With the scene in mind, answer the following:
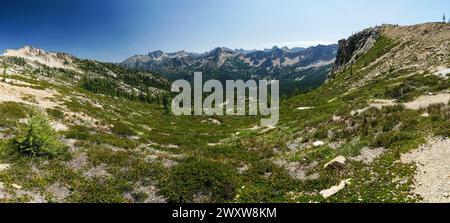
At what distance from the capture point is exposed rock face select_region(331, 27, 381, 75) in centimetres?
11325

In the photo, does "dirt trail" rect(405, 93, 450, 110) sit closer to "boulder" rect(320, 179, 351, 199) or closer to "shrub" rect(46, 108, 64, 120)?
"boulder" rect(320, 179, 351, 199)

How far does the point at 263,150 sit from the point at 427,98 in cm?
1990

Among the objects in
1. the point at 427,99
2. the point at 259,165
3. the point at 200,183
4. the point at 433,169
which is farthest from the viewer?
the point at 427,99

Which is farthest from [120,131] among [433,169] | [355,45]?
[355,45]

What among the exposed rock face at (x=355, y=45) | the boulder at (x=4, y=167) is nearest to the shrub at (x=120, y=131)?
the boulder at (x=4, y=167)

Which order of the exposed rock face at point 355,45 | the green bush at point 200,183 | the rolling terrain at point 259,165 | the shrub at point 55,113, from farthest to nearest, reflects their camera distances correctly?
the exposed rock face at point 355,45, the shrub at point 55,113, the green bush at point 200,183, the rolling terrain at point 259,165

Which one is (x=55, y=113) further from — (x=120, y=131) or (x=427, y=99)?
(x=427, y=99)

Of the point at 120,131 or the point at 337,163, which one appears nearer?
the point at 337,163

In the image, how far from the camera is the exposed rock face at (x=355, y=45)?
113 m

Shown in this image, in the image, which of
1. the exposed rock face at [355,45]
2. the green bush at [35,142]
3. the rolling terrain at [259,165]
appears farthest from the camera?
the exposed rock face at [355,45]

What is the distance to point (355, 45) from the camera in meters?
126

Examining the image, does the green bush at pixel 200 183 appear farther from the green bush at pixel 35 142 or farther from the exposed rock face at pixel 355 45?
the exposed rock face at pixel 355 45

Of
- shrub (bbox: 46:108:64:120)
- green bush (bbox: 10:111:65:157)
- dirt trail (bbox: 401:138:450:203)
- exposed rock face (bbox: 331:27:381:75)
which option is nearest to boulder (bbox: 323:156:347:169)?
dirt trail (bbox: 401:138:450:203)
